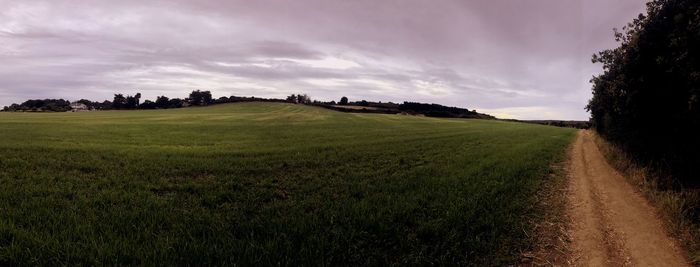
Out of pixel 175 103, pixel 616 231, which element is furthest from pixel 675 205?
pixel 175 103

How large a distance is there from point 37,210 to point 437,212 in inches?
350

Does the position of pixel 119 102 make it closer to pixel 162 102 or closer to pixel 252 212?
pixel 162 102

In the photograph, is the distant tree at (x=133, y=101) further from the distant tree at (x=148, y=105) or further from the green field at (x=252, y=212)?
the green field at (x=252, y=212)

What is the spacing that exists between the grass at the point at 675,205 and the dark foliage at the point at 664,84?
738mm

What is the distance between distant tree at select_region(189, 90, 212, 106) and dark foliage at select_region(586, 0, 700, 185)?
480 ft

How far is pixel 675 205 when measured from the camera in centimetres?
892

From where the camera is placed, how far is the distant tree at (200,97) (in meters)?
142

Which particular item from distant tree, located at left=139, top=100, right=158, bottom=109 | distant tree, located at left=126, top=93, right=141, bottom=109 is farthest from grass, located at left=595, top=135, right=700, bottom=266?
distant tree, located at left=126, top=93, right=141, bottom=109

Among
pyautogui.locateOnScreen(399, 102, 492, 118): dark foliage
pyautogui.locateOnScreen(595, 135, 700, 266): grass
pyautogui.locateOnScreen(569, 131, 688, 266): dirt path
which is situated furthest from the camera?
A: pyautogui.locateOnScreen(399, 102, 492, 118): dark foliage

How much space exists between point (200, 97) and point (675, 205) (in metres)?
155

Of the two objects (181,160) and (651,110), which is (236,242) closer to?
(181,160)

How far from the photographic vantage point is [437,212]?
27.1ft

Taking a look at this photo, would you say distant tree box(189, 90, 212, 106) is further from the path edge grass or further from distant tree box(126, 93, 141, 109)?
the path edge grass

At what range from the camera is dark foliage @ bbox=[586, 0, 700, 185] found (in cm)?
1043
